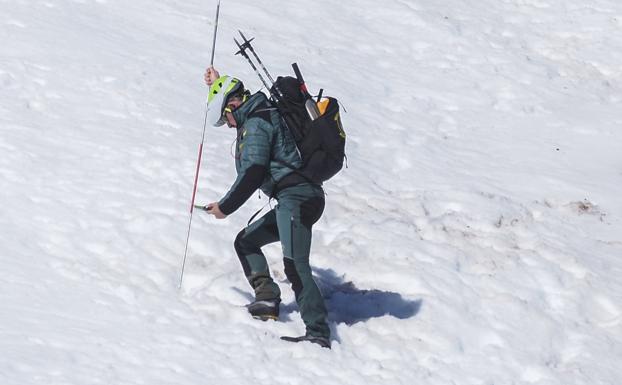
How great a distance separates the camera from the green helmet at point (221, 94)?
9.72 m

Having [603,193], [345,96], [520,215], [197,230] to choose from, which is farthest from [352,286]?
[345,96]

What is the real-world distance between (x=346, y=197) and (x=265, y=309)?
143 inches

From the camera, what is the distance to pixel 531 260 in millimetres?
11914

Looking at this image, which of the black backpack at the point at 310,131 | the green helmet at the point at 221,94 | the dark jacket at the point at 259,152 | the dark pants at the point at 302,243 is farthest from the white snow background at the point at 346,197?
the green helmet at the point at 221,94

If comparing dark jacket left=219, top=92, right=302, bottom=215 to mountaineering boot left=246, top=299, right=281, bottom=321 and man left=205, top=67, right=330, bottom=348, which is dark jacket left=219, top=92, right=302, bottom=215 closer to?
man left=205, top=67, right=330, bottom=348

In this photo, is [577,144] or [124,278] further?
[577,144]

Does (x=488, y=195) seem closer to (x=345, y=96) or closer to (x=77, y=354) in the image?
(x=345, y=96)

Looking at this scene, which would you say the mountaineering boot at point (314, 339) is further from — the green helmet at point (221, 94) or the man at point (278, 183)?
the green helmet at point (221, 94)

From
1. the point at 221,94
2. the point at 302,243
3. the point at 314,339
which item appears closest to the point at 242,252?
the point at 302,243

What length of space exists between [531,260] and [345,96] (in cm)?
564

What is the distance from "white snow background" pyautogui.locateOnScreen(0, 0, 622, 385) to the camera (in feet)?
31.4

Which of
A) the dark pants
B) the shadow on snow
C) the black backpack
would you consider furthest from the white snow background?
the black backpack

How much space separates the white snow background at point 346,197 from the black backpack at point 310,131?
1456 millimetres

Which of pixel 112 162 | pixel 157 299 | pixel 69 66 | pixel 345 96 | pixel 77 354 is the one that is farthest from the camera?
pixel 345 96
